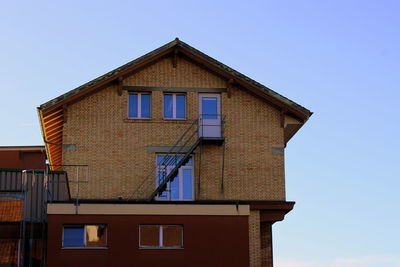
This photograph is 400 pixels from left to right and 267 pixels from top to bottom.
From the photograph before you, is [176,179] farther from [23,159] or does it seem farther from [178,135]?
[23,159]

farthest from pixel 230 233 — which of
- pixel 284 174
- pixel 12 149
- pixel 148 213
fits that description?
pixel 12 149

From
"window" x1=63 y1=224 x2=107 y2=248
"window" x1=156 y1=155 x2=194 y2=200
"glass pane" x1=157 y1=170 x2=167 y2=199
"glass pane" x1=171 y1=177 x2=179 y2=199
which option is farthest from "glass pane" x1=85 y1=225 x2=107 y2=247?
"glass pane" x1=171 y1=177 x2=179 y2=199

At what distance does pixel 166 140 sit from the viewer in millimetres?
36188

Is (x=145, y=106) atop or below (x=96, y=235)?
atop

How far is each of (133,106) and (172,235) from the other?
7440 mm

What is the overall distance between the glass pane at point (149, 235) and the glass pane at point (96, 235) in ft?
4.68

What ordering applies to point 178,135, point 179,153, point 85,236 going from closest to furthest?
point 85,236
point 179,153
point 178,135

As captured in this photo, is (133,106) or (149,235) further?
(133,106)

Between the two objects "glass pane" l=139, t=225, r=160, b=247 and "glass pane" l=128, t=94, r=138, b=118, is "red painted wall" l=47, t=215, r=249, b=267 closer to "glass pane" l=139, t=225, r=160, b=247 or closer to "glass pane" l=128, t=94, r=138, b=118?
"glass pane" l=139, t=225, r=160, b=247

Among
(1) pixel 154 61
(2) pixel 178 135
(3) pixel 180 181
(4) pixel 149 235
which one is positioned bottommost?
(4) pixel 149 235

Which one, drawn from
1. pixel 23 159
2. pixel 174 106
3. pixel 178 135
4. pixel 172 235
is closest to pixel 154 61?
pixel 174 106

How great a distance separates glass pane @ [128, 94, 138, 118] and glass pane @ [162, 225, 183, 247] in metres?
6.72

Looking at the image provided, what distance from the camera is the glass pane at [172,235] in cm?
3159

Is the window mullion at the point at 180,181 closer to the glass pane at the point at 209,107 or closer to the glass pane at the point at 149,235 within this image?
the glass pane at the point at 209,107
